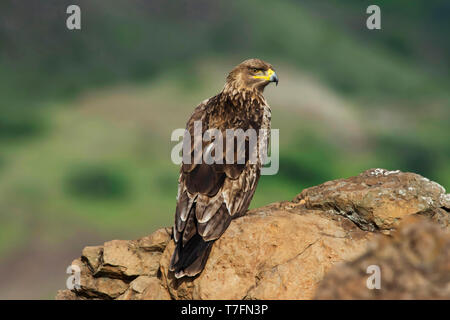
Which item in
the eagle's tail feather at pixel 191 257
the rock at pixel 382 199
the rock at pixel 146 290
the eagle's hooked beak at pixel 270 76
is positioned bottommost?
the rock at pixel 146 290

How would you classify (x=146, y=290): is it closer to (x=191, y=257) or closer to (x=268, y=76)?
(x=191, y=257)

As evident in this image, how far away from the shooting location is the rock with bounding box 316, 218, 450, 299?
4703 mm

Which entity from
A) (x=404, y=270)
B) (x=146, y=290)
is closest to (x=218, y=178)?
(x=146, y=290)

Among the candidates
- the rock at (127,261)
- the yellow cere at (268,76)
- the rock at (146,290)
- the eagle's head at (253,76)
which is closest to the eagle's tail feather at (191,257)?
the rock at (146,290)

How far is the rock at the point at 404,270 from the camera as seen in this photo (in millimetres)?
4703

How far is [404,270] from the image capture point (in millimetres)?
4773

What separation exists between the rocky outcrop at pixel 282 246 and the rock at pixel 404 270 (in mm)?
1663

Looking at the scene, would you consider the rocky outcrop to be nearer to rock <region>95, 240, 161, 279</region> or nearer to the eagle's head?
rock <region>95, 240, 161, 279</region>

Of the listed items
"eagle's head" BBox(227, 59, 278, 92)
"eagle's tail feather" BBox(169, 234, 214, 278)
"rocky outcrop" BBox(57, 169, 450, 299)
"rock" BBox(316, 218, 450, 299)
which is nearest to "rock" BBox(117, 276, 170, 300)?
"rocky outcrop" BBox(57, 169, 450, 299)

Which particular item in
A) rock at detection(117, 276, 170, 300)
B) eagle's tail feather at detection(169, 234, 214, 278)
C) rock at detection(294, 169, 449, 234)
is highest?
rock at detection(294, 169, 449, 234)

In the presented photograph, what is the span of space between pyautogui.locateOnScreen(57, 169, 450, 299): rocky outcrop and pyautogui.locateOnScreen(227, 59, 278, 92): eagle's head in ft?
6.37

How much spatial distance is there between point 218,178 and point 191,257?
4.15 feet

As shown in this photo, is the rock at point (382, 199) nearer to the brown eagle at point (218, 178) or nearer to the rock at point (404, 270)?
the brown eagle at point (218, 178)

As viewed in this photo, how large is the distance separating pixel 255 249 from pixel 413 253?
2646 millimetres
